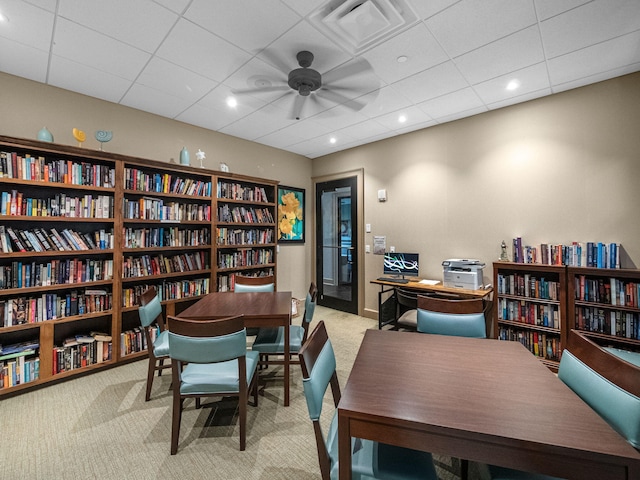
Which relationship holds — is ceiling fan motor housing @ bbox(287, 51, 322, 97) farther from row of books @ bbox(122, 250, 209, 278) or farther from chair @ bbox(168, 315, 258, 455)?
row of books @ bbox(122, 250, 209, 278)

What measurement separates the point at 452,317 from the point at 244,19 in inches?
104

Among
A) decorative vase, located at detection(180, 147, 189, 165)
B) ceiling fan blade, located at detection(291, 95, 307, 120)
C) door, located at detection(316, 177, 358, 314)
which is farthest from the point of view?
door, located at detection(316, 177, 358, 314)

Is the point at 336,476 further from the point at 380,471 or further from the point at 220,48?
the point at 220,48

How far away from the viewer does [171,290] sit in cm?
349

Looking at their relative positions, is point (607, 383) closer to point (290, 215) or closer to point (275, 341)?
point (275, 341)

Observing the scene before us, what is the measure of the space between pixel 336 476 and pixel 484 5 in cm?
284

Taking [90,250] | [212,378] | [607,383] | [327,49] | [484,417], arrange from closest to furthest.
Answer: [484,417] < [607,383] < [212,378] < [327,49] < [90,250]

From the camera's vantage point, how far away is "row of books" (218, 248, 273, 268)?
161 inches

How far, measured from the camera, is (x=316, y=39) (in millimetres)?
2201

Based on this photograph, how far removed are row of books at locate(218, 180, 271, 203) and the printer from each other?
2900 mm

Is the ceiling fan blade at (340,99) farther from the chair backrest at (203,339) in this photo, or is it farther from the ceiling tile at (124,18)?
the chair backrest at (203,339)

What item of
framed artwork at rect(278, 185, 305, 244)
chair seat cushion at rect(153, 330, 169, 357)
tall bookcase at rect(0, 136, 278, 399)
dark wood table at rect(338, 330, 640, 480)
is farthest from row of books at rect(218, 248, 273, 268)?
dark wood table at rect(338, 330, 640, 480)

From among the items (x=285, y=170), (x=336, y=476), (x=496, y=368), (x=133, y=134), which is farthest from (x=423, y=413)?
(x=285, y=170)

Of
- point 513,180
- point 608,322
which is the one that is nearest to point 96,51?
point 513,180
